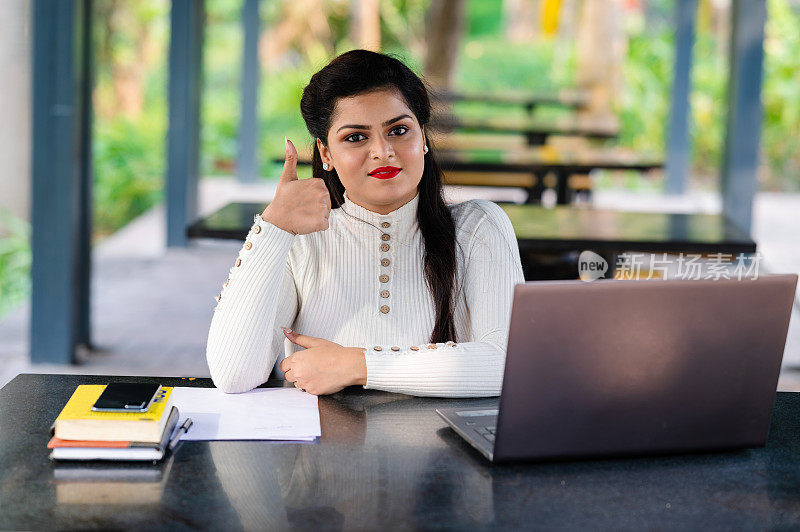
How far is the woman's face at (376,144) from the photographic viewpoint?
212 cm

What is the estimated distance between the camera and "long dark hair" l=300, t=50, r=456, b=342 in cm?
214

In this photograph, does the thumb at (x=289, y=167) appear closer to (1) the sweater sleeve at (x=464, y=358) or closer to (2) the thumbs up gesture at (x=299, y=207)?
(2) the thumbs up gesture at (x=299, y=207)

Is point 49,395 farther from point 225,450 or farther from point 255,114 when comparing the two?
point 255,114

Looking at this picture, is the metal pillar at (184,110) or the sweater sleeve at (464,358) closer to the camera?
the sweater sleeve at (464,358)

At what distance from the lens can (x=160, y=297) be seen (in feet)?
18.8

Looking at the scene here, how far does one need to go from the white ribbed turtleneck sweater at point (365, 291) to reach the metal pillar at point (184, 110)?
453 cm

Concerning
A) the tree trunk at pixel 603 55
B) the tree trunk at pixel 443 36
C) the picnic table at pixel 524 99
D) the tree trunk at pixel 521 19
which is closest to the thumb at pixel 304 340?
the picnic table at pixel 524 99

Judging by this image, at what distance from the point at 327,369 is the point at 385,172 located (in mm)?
505

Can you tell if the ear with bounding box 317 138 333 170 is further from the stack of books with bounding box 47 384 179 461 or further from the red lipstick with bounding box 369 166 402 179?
the stack of books with bounding box 47 384 179 461

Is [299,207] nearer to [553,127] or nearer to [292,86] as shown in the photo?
[553,127]

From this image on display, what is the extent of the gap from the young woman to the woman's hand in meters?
0.10

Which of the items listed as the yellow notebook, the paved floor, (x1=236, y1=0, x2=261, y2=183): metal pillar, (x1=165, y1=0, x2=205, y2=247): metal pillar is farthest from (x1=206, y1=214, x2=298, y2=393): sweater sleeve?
(x1=236, y1=0, x2=261, y2=183): metal pillar

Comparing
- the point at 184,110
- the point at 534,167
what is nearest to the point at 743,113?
the point at 534,167

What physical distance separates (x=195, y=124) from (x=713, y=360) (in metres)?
5.64
